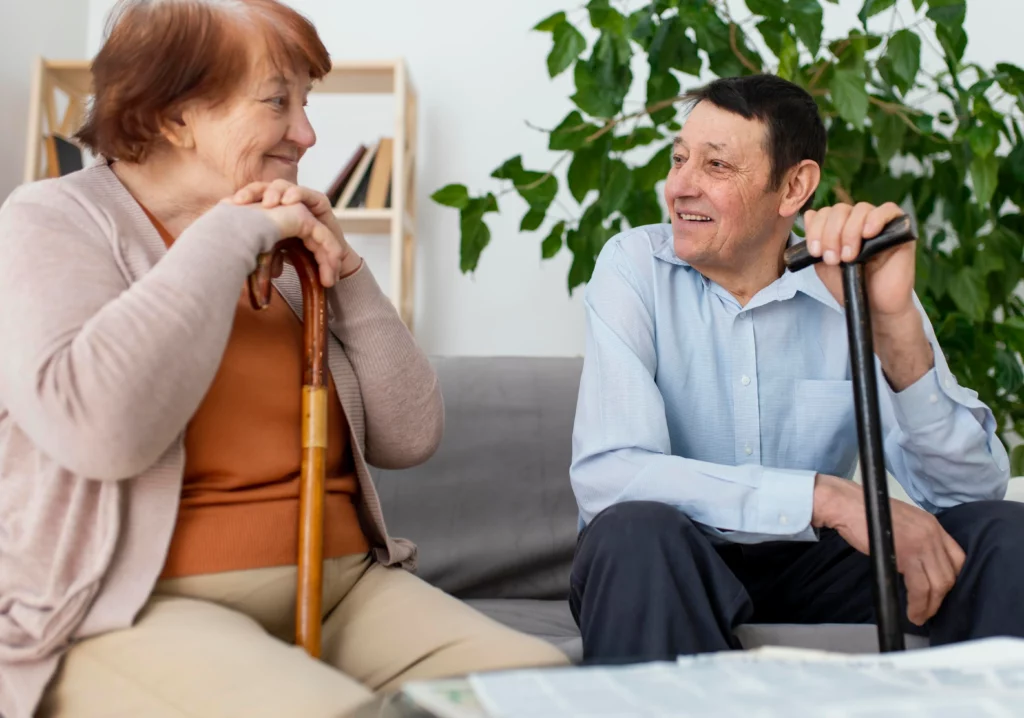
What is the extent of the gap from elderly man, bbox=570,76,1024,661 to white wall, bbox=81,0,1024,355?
1668mm

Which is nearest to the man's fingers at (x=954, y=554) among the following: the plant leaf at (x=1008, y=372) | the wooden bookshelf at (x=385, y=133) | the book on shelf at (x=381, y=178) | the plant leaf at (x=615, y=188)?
the plant leaf at (x=1008, y=372)

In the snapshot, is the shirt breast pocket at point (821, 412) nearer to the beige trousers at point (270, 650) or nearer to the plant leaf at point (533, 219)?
the beige trousers at point (270, 650)

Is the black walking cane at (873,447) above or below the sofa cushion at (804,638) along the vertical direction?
above

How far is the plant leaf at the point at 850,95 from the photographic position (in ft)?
7.05

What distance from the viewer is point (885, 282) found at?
1.40 meters

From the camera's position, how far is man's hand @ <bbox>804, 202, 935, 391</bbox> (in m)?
1.21

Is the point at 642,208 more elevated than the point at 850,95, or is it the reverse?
the point at 850,95

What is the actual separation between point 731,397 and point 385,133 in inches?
86.4

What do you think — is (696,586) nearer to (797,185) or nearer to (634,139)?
(797,185)

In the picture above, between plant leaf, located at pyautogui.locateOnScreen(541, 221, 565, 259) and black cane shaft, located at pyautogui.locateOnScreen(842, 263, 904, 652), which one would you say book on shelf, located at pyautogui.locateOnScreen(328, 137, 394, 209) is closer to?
plant leaf, located at pyautogui.locateOnScreen(541, 221, 565, 259)

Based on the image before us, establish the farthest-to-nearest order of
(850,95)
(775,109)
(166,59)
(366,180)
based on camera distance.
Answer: (366,180) < (850,95) < (775,109) < (166,59)

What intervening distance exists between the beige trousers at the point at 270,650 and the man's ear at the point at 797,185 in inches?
34.6

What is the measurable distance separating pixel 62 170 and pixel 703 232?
2239mm

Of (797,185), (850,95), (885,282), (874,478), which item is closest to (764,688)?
(874,478)
